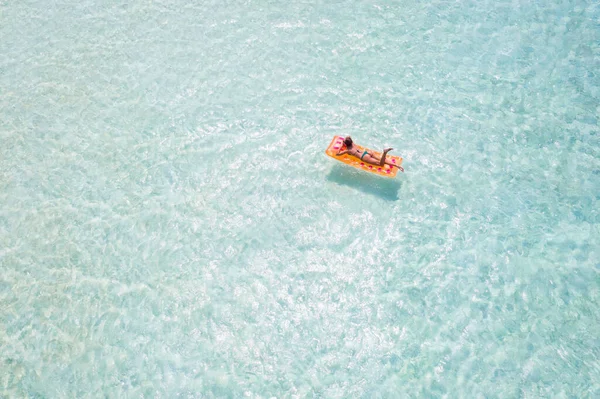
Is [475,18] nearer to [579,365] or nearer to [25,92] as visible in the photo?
[579,365]

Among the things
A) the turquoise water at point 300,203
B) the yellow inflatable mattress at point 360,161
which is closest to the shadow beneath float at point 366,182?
the turquoise water at point 300,203

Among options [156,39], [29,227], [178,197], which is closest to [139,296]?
[178,197]

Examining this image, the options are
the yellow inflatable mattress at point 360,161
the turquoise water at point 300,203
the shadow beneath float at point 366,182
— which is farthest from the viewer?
the shadow beneath float at point 366,182

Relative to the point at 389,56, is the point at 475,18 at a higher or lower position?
higher

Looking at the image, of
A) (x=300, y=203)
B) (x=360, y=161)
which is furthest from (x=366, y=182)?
(x=300, y=203)

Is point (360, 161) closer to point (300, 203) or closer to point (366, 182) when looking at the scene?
point (366, 182)

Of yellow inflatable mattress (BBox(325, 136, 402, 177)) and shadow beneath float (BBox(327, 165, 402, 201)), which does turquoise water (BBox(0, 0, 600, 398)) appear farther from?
yellow inflatable mattress (BBox(325, 136, 402, 177))

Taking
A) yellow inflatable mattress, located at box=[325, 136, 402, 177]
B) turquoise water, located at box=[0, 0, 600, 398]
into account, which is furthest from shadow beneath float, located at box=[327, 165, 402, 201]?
yellow inflatable mattress, located at box=[325, 136, 402, 177]

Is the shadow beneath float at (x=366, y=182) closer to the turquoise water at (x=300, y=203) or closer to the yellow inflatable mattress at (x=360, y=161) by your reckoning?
the turquoise water at (x=300, y=203)
